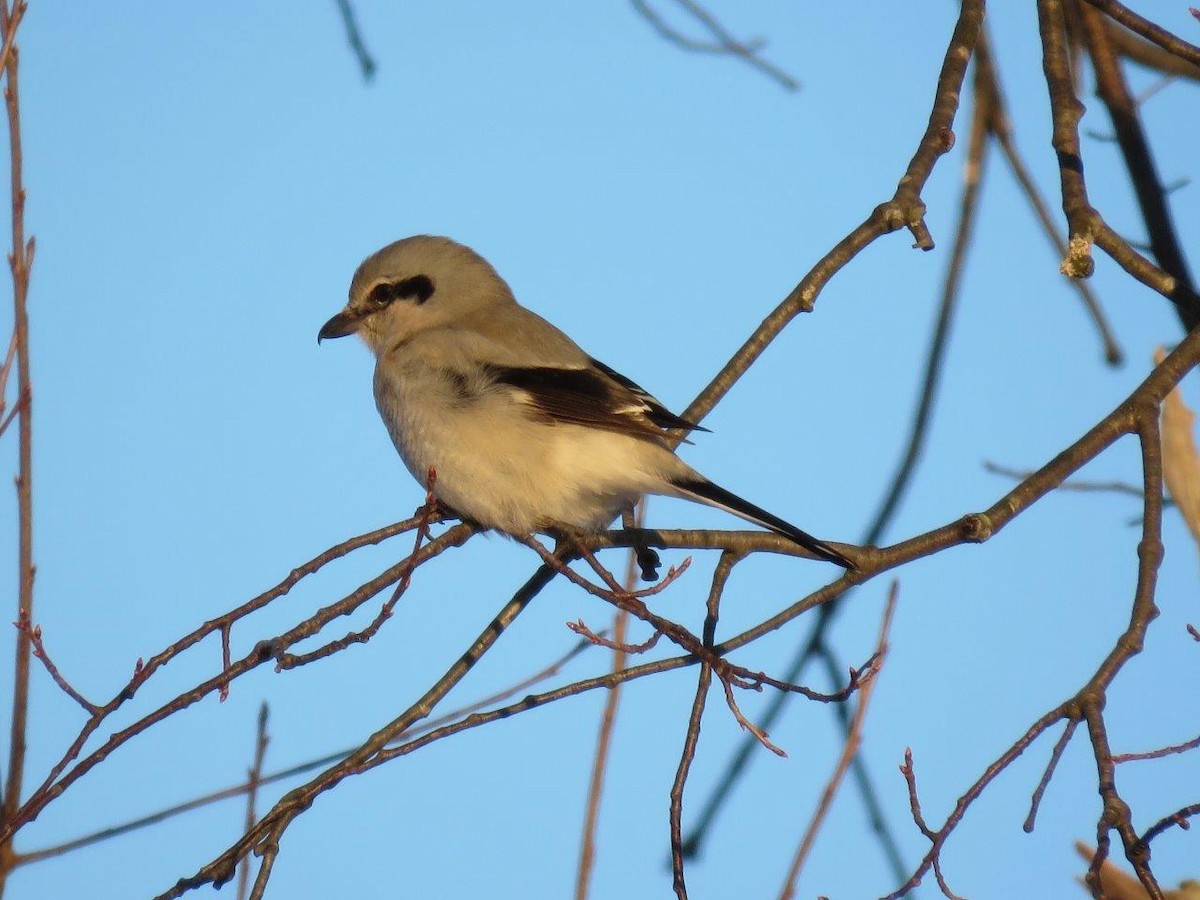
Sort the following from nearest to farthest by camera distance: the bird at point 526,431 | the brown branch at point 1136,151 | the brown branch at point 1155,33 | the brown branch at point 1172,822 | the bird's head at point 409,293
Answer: the brown branch at point 1172,822, the brown branch at point 1155,33, the brown branch at point 1136,151, the bird at point 526,431, the bird's head at point 409,293

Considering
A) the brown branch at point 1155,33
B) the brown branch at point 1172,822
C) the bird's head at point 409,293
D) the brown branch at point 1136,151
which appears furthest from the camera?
the bird's head at point 409,293

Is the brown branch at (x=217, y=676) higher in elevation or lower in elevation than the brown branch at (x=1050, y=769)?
higher

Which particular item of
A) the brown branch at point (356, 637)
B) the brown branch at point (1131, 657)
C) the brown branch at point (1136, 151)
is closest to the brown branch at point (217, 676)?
the brown branch at point (356, 637)

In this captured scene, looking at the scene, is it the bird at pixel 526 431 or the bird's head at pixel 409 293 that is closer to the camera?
the bird at pixel 526 431

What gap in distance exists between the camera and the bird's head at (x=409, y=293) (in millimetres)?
4207

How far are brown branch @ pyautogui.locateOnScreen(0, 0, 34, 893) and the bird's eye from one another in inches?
70.7

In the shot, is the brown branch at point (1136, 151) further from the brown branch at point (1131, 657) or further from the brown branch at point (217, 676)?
the brown branch at point (217, 676)

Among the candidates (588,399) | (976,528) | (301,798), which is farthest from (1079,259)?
(301,798)

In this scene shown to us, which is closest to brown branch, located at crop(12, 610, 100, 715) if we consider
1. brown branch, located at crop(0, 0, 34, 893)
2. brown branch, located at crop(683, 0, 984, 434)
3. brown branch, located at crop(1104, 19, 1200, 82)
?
brown branch, located at crop(0, 0, 34, 893)

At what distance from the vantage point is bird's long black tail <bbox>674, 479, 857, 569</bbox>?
2648mm

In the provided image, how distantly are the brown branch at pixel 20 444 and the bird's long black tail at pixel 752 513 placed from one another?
134cm

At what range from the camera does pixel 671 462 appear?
3334mm

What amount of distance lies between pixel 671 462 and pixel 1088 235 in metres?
1.04

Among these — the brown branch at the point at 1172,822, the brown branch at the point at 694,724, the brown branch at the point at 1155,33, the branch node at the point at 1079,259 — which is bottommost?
the brown branch at the point at 1172,822
